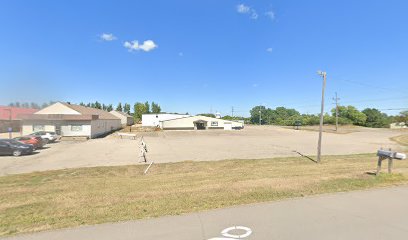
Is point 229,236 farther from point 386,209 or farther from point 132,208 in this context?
point 386,209

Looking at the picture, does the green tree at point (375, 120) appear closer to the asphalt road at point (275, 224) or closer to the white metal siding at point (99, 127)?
the white metal siding at point (99, 127)

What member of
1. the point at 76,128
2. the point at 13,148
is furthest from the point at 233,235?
the point at 76,128

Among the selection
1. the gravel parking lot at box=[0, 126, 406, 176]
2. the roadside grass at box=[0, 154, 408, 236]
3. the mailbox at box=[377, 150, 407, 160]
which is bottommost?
the gravel parking lot at box=[0, 126, 406, 176]

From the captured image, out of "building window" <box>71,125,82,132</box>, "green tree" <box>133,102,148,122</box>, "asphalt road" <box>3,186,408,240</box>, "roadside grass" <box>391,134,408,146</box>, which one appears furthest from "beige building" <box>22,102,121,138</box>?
"green tree" <box>133,102,148,122</box>

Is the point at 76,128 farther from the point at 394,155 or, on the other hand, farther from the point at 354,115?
the point at 354,115

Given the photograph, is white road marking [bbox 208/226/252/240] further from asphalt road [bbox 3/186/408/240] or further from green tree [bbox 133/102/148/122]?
green tree [bbox 133/102/148/122]

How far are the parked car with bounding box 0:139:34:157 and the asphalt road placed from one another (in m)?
19.0

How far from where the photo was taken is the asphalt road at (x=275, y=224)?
4656 mm

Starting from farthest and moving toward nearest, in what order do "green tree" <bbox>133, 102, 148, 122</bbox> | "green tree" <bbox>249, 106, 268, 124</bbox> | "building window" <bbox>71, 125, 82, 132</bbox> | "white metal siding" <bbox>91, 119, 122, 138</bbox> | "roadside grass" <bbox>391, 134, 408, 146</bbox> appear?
"green tree" <bbox>249, 106, 268, 124</bbox> < "green tree" <bbox>133, 102, 148, 122</bbox> < "white metal siding" <bbox>91, 119, 122, 138</bbox> < "building window" <bbox>71, 125, 82, 132</bbox> < "roadside grass" <bbox>391, 134, 408, 146</bbox>

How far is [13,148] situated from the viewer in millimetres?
19562

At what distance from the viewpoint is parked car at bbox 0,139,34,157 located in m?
19.4

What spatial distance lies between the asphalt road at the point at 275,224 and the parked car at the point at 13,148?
19.0m

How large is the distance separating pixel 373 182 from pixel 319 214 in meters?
4.73

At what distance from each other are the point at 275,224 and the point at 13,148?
884 inches
